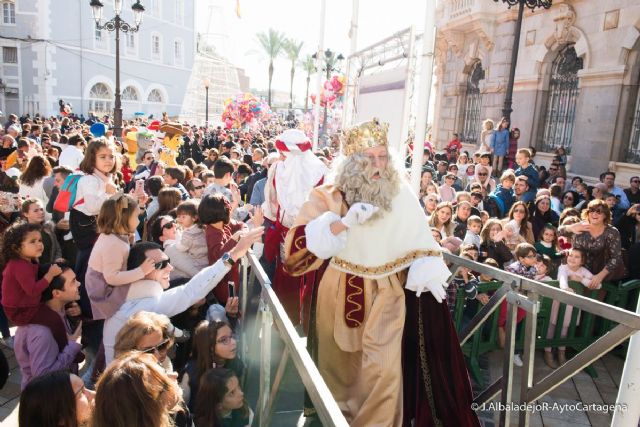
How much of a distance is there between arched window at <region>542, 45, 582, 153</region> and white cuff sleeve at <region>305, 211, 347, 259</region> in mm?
11180

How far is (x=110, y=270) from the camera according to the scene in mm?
3059

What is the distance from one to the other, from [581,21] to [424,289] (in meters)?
11.3

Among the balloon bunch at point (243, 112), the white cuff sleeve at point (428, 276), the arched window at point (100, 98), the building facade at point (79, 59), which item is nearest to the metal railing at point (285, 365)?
the white cuff sleeve at point (428, 276)

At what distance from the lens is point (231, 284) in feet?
14.3

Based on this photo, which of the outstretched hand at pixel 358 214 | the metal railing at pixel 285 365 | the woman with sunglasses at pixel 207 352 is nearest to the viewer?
the metal railing at pixel 285 365

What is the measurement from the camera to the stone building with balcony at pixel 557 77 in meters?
10.2

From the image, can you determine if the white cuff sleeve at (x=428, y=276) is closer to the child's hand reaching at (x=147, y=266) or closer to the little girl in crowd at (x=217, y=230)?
the little girl in crowd at (x=217, y=230)

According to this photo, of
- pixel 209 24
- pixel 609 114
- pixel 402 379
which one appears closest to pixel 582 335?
pixel 402 379

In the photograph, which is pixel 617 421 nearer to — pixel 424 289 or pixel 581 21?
pixel 424 289

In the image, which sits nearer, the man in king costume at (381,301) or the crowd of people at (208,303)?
the crowd of people at (208,303)

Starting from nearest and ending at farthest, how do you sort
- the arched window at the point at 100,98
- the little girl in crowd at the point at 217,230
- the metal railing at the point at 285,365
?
the metal railing at the point at 285,365 → the little girl in crowd at the point at 217,230 → the arched window at the point at 100,98

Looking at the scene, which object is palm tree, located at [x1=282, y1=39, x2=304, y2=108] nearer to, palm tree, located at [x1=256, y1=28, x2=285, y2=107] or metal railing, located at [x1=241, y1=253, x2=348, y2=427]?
palm tree, located at [x1=256, y1=28, x2=285, y2=107]

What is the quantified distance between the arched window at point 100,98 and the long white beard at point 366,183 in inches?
1318

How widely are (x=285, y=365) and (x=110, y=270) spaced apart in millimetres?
1416
